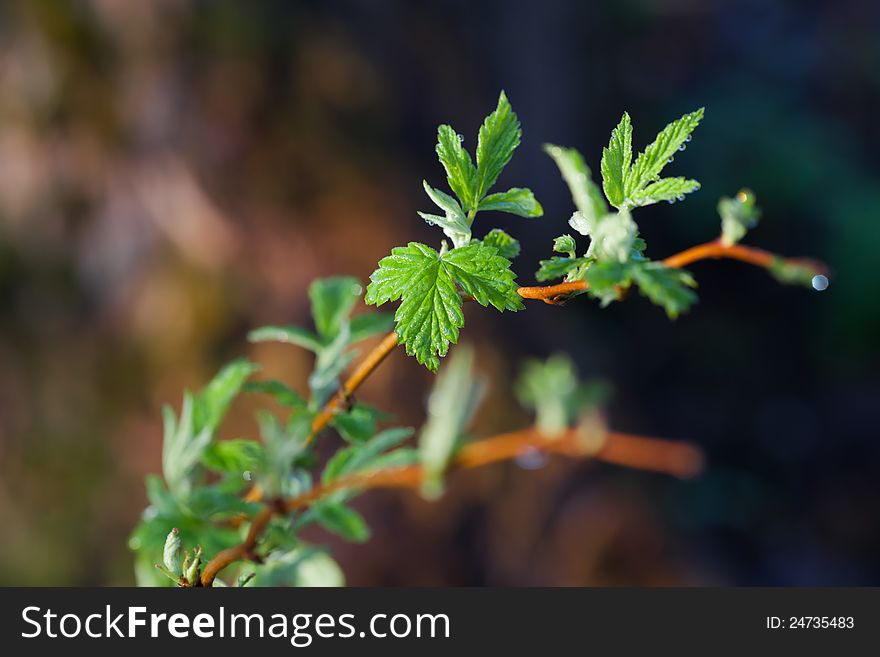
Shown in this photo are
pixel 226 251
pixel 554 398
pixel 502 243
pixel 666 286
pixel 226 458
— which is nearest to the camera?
pixel 666 286

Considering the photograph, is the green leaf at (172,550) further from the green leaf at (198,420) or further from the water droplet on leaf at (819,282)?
the water droplet on leaf at (819,282)

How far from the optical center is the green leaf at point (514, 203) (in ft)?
1.57

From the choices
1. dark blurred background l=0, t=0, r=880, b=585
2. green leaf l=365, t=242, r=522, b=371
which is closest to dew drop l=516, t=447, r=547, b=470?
green leaf l=365, t=242, r=522, b=371

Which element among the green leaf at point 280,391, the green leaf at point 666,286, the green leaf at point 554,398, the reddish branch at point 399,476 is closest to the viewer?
the green leaf at point 666,286

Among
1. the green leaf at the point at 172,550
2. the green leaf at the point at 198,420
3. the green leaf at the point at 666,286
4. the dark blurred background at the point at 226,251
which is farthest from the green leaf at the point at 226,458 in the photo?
the dark blurred background at the point at 226,251

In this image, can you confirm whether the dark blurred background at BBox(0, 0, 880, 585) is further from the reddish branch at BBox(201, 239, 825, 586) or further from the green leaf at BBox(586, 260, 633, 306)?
the green leaf at BBox(586, 260, 633, 306)

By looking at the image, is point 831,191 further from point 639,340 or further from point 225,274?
point 225,274

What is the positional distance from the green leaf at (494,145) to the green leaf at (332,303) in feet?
0.63

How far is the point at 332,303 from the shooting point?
2.17 feet

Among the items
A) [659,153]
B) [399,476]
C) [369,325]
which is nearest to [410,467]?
[399,476]

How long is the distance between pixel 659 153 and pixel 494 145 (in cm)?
9

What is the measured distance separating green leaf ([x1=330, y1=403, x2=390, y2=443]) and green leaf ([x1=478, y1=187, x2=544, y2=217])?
18cm

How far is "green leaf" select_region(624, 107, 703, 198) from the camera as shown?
442mm

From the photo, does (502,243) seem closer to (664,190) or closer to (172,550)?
(664,190)
